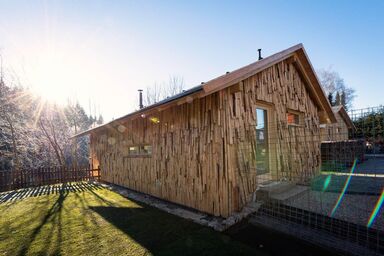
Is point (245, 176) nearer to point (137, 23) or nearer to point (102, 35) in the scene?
point (137, 23)

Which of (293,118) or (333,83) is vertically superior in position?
(333,83)

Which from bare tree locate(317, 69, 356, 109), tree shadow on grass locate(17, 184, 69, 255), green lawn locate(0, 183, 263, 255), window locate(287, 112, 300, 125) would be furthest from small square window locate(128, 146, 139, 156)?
bare tree locate(317, 69, 356, 109)

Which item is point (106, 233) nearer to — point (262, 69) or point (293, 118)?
point (262, 69)

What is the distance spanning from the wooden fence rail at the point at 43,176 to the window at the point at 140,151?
4545 mm

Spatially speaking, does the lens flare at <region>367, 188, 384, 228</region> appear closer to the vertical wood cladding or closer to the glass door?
the vertical wood cladding

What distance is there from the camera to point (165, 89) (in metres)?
22.4

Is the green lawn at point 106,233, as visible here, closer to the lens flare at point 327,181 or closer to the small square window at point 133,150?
the small square window at point 133,150

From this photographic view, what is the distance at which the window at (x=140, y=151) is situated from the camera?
706cm

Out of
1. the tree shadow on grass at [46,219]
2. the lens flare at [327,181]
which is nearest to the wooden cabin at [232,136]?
the lens flare at [327,181]

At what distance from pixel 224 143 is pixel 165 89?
62.0 feet

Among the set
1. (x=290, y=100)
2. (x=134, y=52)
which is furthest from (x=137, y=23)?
(x=290, y=100)

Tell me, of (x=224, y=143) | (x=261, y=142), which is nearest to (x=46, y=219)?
(x=224, y=143)

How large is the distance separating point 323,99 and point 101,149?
11.0 m

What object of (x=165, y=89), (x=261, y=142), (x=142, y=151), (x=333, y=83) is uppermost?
(x=333, y=83)
